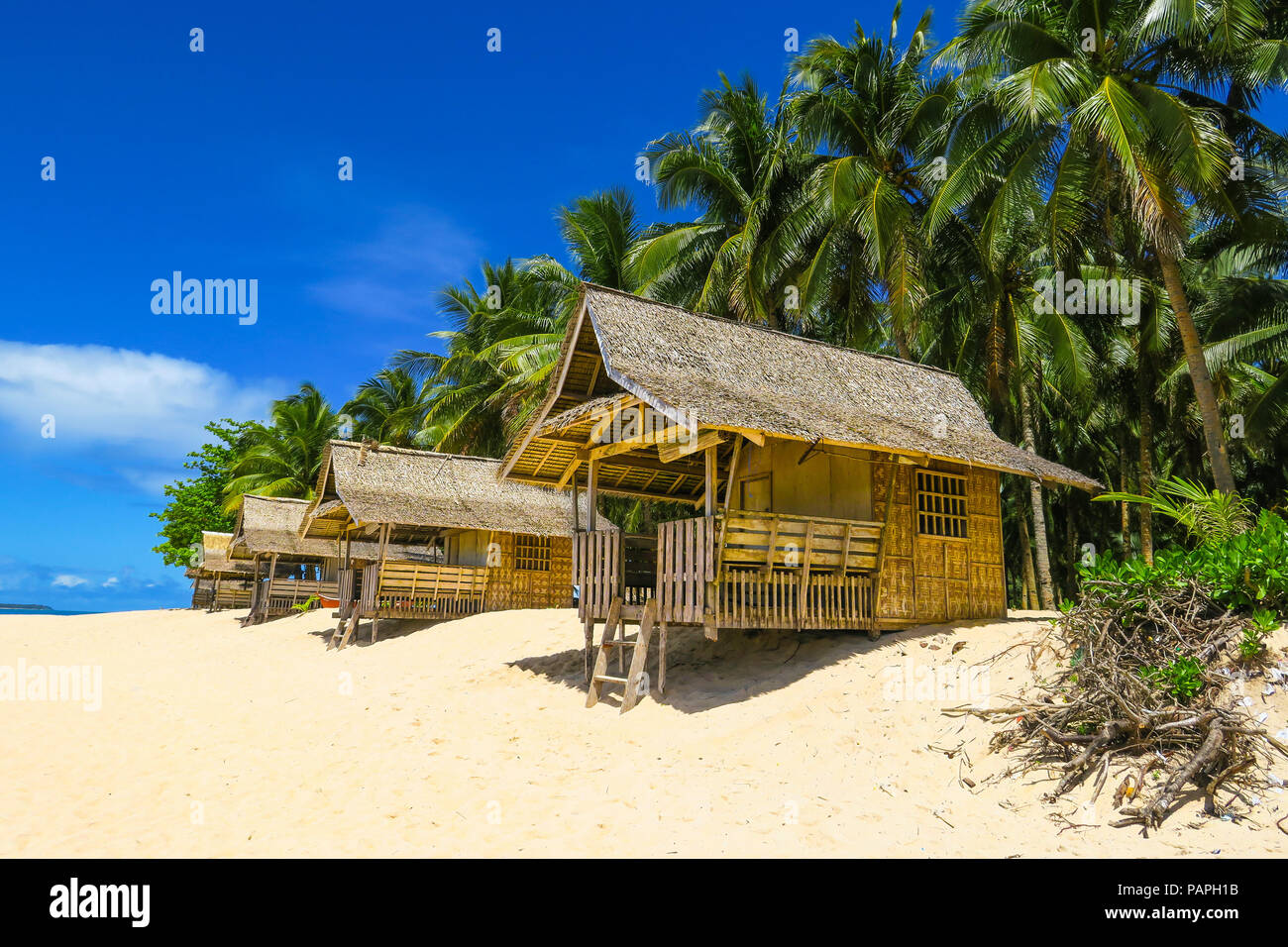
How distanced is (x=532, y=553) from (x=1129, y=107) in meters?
15.4

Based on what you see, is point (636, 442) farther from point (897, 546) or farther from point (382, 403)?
point (382, 403)

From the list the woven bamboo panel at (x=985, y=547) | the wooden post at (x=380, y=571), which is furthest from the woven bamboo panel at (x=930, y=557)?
the wooden post at (x=380, y=571)

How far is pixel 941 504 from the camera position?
42.4ft

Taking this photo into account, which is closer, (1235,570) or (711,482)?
(1235,570)

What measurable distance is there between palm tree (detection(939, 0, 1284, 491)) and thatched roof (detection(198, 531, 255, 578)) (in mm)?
29535

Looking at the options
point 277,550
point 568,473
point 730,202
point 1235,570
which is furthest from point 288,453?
point 1235,570

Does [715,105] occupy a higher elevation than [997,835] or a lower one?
higher

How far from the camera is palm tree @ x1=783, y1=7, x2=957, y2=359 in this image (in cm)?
1806

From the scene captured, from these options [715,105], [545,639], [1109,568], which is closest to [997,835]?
[1109,568]

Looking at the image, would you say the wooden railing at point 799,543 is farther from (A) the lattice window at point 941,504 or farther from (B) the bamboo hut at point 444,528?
(B) the bamboo hut at point 444,528

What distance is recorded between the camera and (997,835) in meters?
6.43
